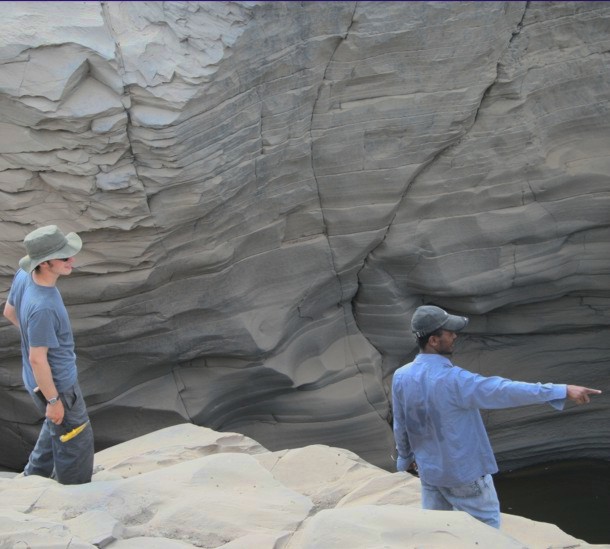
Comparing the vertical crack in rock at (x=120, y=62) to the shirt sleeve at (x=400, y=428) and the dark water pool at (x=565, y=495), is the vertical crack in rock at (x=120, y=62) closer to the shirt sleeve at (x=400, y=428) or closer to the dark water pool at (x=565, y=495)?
the shirt sleeve at (x=400, y=428)

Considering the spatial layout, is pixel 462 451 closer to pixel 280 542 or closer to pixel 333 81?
pixel 280 542

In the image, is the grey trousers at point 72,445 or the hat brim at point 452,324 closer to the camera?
the hat brim at point 452,324

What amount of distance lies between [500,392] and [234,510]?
1.02m

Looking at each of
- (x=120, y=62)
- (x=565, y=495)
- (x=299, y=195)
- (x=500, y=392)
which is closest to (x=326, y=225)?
(x=299, y=195)

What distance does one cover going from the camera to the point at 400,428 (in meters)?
3.31

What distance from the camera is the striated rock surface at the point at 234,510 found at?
2939mm

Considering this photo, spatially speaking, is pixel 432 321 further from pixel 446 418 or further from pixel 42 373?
pixel 42 373

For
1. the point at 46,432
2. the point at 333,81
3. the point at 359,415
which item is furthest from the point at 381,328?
the point at 46,432

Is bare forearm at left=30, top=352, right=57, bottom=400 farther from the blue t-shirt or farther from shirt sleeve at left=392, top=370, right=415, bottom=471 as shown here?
shirt sleeve at left=392, top=370, right=415, bottom=471

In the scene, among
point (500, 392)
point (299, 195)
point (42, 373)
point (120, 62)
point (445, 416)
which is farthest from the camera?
point (299, 195)

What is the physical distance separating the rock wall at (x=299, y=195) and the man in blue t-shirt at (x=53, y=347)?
1.15 m

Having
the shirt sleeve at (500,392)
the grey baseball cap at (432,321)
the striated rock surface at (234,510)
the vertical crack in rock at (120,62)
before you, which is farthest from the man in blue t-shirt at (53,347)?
the shirt sleeve at (500,392)

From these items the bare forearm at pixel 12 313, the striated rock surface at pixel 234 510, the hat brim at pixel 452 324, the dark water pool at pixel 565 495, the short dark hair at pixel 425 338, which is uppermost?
the bare forearm at pixel 12 313

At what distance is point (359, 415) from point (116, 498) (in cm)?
270
